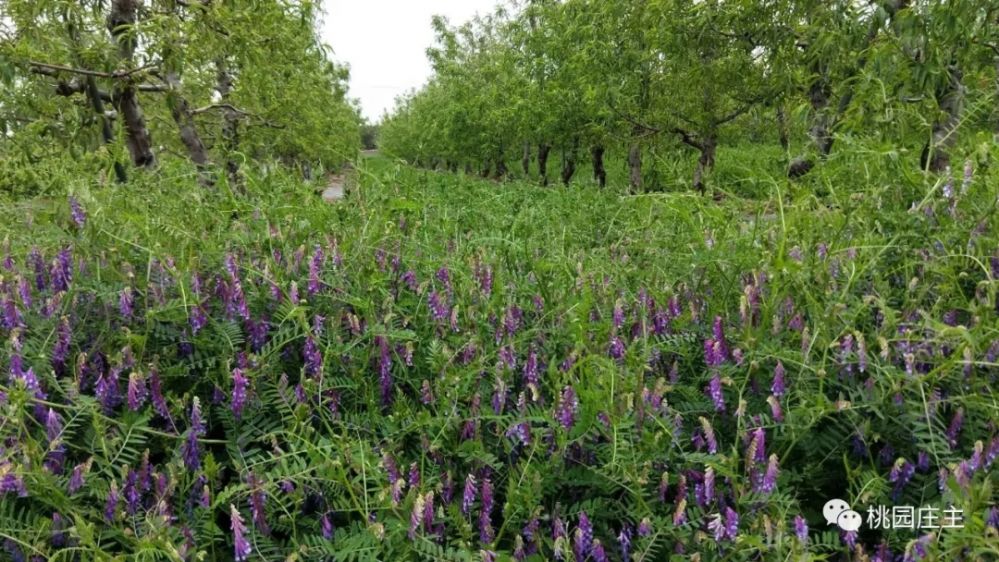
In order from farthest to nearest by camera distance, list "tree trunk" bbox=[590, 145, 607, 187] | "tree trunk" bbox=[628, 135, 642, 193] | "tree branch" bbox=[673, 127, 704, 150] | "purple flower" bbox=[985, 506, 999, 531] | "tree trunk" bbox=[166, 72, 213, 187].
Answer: "tree trunk" bbox=[590, 145, 607, 187] → "tree trunk" bbox=[628, 135, 642, 193] → "tree branch" bbox=[673, 127, 704, 150] → "tree trunk" bbox=[166, 72, 213, 187] → "purple flower" bbox=[985, 506, 999, 531]

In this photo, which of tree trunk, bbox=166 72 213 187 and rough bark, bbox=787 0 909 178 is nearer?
rough bark, bbox=787 0 909 178

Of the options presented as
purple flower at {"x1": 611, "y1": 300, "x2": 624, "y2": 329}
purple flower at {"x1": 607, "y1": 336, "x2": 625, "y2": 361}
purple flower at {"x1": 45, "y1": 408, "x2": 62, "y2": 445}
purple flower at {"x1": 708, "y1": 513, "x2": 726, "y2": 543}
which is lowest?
purple flower at {"x1": 708, "y1": 513, "x2": 726, "y2": 543}

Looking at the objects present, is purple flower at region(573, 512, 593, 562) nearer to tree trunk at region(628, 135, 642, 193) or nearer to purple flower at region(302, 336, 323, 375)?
purple flower at region(302, 336, 323, 375)

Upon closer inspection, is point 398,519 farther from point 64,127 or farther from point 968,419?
point 64,127

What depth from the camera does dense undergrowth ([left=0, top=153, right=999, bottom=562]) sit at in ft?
3.67

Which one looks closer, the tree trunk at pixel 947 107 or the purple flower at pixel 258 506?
the purple flower at pixel 258 506

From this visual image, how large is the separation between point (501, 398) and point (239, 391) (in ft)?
1.74

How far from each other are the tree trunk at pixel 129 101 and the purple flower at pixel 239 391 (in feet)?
9.83

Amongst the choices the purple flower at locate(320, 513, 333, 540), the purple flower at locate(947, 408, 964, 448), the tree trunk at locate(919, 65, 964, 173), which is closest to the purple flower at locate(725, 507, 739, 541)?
the purple flower at locate(947, 408, 964, 448)

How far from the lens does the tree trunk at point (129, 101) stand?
3.73m

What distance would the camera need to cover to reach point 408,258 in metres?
2.00

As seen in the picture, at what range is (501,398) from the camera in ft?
4.48

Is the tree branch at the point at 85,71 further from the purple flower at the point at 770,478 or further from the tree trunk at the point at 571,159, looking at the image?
the tree trunk at the point at 571,159

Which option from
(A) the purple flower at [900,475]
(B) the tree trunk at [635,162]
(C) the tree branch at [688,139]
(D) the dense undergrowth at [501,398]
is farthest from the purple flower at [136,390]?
(B) the tree trunk at [635,162]
